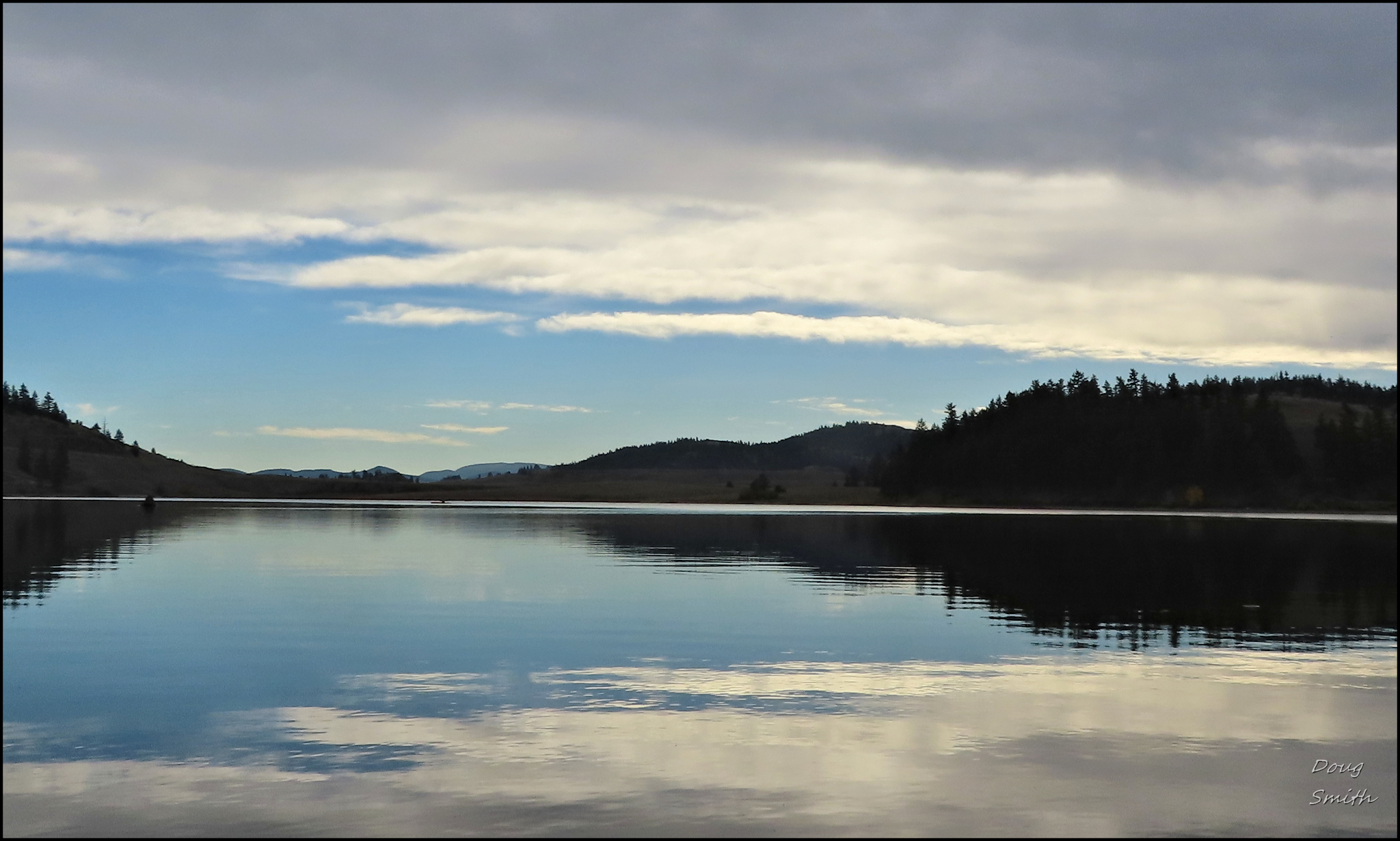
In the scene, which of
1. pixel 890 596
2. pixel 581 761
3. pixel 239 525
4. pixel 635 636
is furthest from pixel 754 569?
pixel 239 525

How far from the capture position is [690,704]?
80.2 ft

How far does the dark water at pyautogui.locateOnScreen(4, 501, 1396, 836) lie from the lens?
55.8 feet

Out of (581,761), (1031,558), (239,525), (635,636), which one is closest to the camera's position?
(581,761)

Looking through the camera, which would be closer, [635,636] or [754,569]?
[635,636]

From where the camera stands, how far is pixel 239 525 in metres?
119

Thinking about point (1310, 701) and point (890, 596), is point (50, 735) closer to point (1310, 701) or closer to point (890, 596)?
point (1310, 701)

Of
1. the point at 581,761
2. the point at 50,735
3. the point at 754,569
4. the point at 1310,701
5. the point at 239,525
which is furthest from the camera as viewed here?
the point at 239,525

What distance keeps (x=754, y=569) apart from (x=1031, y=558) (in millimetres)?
21209

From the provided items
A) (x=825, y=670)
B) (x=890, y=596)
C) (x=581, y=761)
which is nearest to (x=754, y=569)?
(x=890, y=596)

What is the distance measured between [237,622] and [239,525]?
87.3m

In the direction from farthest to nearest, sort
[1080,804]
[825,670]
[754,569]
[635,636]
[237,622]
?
[754,569]
[237,622]
[635,636]
[825,670]
[1080,804]

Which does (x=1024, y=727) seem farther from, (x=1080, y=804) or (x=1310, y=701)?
(x=1310, y=701)

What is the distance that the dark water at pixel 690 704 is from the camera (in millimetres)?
17016

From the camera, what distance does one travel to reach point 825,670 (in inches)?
1143
